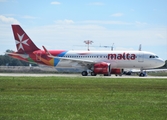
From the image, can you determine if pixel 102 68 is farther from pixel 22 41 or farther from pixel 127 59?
pixel 22 41

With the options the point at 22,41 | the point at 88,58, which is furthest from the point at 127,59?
the point at 22,41

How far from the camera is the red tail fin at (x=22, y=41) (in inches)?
2532

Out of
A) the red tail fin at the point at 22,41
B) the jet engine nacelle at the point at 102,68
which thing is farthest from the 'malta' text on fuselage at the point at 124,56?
the red tail fin at the point at 22,41

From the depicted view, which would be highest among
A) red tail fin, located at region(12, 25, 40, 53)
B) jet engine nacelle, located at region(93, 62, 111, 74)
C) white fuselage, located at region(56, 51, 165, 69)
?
red tail fin, located at region(12, 25, 40, 53)

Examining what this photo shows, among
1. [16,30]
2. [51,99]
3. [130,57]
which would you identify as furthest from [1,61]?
[51,99]

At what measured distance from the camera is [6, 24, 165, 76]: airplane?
60.5 metres

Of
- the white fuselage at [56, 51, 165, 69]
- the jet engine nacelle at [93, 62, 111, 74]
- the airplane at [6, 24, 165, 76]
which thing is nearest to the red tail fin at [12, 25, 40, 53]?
the airplane at [6, 24, 165, 76]

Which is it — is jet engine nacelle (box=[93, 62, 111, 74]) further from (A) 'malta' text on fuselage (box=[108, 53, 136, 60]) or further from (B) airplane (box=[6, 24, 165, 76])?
(A) 'malta' text on fuselage (box=[108, 53, 136, 60])

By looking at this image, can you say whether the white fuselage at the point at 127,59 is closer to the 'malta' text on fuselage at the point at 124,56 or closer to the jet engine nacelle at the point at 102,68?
the 'malta' text on fuselage at the point at 124,56

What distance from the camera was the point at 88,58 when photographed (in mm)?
62875

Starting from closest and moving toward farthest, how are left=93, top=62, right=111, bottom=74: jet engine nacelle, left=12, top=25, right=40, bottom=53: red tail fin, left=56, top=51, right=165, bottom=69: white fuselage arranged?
1. left=93, top=62, right=111, bottom=74: jet engine nacelle
2. left=56, top=51, right=165, bottom=69: white fuselage
3. left=12, top=25, right=40, bottom=53: red tail fin

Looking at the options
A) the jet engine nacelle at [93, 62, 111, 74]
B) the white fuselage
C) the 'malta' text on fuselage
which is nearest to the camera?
the jet engine nacelle at [93, 62, 111, 74]

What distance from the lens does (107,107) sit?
765 inches

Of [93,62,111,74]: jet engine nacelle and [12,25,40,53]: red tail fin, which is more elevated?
[12,25,40,53]: red tail fin
